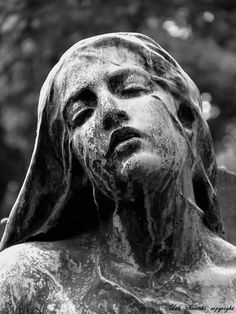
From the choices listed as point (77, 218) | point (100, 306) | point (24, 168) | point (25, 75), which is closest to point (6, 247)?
point (77, 218)

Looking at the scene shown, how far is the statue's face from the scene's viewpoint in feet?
11.6

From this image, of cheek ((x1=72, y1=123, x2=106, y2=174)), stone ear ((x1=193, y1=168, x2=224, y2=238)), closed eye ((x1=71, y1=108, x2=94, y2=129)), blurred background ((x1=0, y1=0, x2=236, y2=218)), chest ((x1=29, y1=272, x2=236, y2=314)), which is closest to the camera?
chest ((x1=29, y1=272, x2=236, y2=314))

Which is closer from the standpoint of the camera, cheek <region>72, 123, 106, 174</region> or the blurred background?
cheek <region>72, 123, 106, 174</region>

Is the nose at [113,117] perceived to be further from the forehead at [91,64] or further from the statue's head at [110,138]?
the forehead at [91,64]

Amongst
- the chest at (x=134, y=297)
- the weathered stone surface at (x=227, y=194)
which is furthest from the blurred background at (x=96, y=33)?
the chest at (x=134, y=297)

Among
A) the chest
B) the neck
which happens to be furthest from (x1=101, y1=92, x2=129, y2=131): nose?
the chest

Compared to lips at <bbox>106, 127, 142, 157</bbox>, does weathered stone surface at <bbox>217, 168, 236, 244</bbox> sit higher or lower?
higher

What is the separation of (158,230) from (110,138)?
1.05ft

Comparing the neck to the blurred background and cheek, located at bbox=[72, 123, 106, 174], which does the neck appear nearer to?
cheek, located at bbox=[72, 123, 106, 174]

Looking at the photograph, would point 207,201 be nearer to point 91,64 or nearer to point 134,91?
point 134,91

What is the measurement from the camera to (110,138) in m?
3.56

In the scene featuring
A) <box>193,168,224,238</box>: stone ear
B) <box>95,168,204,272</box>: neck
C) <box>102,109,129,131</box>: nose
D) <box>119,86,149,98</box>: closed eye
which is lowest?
<box>95,168,204,272</box>: neck

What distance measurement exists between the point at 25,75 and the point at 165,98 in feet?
28.8

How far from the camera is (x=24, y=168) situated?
44.3 ft
